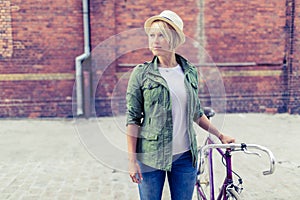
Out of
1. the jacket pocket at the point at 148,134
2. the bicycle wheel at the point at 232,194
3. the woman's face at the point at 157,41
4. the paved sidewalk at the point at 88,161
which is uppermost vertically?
the woman's face at the point at 157,41

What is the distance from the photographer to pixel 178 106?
2236 mm

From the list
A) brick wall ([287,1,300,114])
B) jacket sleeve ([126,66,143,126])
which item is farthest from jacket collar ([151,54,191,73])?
brick wall ([287,1,300,114])

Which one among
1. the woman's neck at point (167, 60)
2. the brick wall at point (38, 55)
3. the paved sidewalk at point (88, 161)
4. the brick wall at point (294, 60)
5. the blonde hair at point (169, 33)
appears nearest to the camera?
the blonde hair at point (169, 33)

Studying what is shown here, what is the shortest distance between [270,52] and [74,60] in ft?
16.1

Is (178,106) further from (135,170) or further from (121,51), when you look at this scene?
(121,51)

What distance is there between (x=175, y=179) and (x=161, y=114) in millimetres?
498

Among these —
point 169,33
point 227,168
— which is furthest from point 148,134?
point 227,168

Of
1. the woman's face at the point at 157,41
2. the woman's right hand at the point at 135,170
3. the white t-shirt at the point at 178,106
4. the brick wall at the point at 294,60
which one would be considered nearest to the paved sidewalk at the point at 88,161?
the woman's right hand at the point at 135,170

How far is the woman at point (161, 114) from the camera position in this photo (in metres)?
2.18

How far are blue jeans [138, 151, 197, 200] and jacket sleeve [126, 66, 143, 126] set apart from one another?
32 centimetres

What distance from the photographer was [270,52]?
870 centimetres

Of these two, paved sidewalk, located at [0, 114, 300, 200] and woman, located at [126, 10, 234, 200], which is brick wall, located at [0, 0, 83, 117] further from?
woman, located at [126, 10, 234, 200]

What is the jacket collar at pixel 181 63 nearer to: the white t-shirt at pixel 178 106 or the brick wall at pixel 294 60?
the white t-shirt at pixel 178 106

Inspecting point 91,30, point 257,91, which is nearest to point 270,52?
point 257,91
